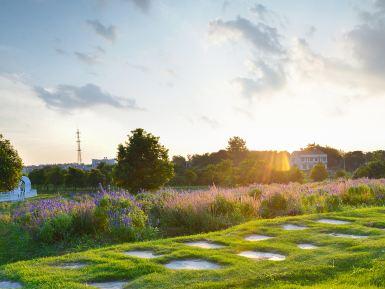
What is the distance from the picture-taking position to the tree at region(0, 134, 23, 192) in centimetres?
2253

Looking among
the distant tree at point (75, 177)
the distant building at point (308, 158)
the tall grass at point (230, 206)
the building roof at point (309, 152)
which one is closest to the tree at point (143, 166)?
the tall grass at point (230, 206)

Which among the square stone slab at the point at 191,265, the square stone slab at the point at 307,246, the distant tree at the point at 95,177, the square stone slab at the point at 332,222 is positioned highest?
the distant tree at the point at 95,177

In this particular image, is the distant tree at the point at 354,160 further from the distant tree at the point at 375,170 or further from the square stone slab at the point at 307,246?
the square stone slab at the point at 307,246

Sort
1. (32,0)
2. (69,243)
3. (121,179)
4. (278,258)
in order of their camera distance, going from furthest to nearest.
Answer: (121,179), (32,0), (69,243), (278,258)

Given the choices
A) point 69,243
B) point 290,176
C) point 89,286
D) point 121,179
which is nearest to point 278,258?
point 89,286

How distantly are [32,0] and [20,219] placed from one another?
16.7 feet

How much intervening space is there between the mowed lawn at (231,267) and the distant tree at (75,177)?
4145 centimetres

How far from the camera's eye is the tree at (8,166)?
887 inches

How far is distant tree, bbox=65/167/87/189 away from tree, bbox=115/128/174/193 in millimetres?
27128

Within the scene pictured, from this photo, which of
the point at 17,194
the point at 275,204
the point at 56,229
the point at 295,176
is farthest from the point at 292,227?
the point at 17,194

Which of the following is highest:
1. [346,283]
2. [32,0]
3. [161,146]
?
[32,0]

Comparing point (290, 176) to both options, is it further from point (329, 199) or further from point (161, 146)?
point (329, 199)

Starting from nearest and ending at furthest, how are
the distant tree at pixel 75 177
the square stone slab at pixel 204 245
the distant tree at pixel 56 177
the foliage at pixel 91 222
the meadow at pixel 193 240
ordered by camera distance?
the meadow at pixel 193 240 → the square stone slab at pixel 204 245 → the foliage at pixel 91 222 → the distant tree at pixel 75 177 → the distant tree at pixel 56 177

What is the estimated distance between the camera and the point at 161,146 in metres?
19.7
